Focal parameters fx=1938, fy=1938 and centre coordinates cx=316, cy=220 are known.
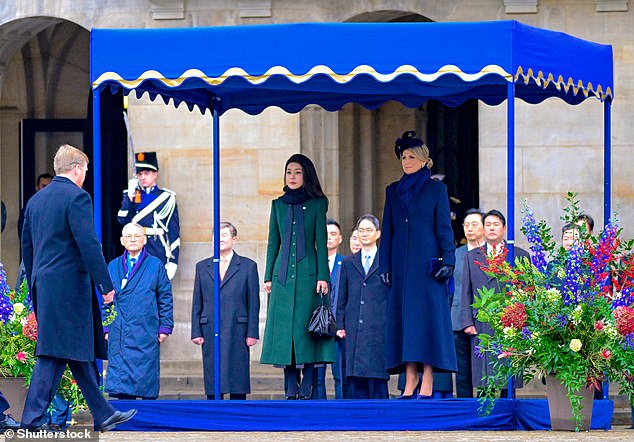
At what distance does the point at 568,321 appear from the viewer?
1241 centimetres

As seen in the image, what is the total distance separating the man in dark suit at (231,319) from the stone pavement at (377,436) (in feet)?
→ 6.53

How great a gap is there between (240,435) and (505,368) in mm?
1772

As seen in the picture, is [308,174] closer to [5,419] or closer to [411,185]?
Result: [411,185]

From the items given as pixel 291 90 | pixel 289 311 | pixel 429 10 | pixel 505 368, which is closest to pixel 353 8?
pixel 429 10

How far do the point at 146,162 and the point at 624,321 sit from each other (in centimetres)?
683

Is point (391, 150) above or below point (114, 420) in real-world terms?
above

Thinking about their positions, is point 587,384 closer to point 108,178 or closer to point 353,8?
point 353,8

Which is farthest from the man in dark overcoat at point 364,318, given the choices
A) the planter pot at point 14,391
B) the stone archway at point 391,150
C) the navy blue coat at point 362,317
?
the stone archway at point 391,150

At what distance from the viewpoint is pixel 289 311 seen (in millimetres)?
14070

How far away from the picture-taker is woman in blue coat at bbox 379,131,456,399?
13.4 metres

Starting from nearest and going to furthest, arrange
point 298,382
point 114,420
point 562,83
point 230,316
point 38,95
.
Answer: point 114,420 < point 562,83 < point 298,382 < point 230,316 < point 38,95

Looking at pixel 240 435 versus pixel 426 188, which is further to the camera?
pixel 426 188

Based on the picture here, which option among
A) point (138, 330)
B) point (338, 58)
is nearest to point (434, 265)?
point (338, 58)

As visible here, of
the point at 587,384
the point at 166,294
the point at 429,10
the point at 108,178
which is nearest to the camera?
the point at 587,384
